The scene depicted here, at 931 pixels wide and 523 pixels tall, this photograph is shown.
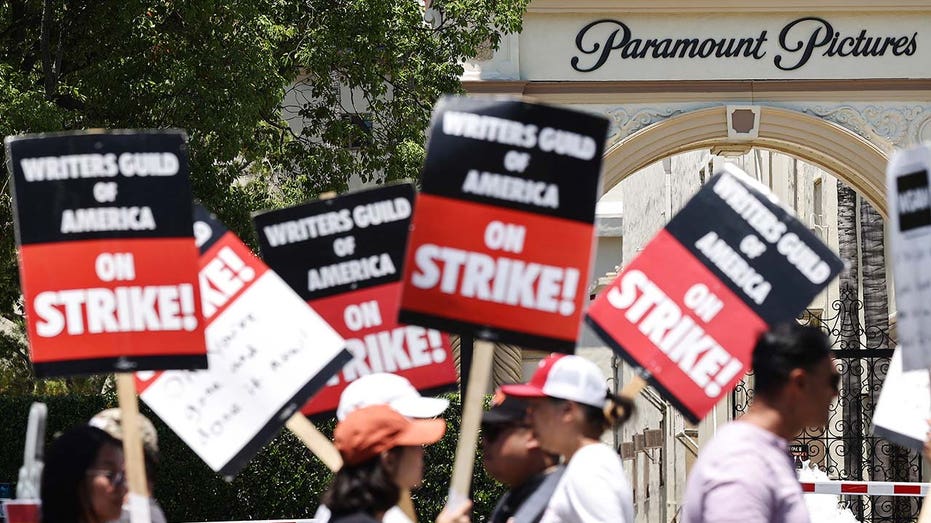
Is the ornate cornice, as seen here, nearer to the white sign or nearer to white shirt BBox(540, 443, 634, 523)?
the white sign

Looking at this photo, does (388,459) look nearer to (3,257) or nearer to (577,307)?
(577,307)

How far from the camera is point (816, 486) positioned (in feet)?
46.4

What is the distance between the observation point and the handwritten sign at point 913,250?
497 cm

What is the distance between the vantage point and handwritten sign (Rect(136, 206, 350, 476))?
6.50 metres

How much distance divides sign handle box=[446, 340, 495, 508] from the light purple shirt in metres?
0.69

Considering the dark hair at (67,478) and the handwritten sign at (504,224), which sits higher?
the handwritten sign at (504,224)

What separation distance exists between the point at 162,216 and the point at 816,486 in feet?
31.0

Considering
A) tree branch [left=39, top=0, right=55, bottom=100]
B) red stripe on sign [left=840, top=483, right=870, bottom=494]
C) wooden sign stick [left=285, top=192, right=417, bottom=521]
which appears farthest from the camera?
tree branch [left=39, top=0, right=55, bottom=100]

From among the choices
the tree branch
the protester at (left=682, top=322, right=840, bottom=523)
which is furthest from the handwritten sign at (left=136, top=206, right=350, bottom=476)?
the tree branch

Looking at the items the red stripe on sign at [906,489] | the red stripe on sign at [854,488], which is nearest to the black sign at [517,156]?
the red stripe on sign at [854,488]

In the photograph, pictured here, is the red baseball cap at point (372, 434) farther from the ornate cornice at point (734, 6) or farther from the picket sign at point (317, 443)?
the ornate cornice at point (734, 6)

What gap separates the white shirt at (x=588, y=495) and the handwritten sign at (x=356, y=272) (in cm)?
176

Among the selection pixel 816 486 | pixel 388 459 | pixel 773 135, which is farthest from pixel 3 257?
pixel 388 459

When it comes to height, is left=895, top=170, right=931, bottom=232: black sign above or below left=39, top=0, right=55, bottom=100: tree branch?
below
